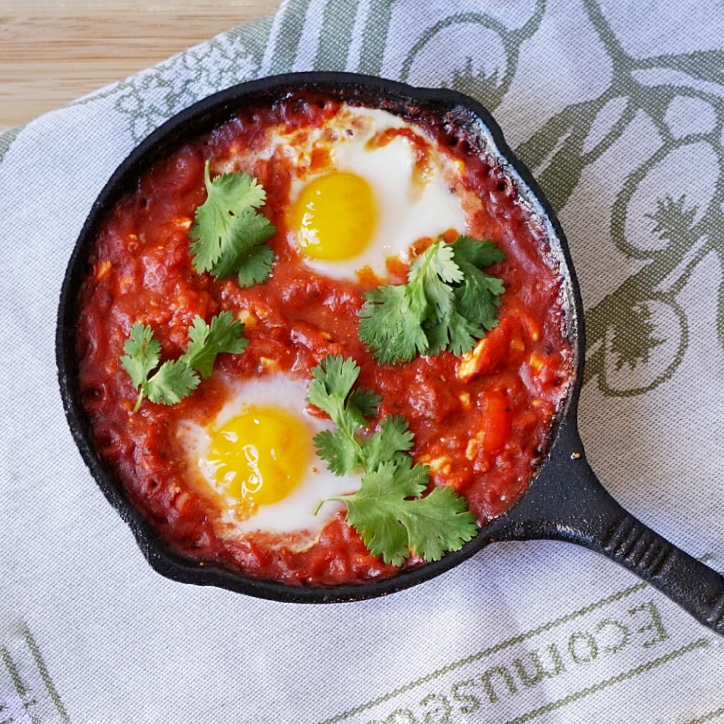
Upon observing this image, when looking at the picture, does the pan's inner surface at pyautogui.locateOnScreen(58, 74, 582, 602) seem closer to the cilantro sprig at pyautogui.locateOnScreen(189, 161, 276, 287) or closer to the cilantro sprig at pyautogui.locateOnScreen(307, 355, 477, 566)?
the cilantro sprig at pyautogui.locateOnScreen(307, 355, 477, 566)

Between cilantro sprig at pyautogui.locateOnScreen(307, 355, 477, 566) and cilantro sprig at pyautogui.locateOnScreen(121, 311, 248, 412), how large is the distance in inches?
12.1

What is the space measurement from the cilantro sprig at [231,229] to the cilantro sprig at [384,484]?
0.42 metres

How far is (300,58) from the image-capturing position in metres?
3.41

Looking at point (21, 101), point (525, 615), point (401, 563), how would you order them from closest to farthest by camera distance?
point (401, 563) < point (525, 615) < point (21, 101)

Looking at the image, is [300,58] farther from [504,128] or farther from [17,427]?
[17,427]

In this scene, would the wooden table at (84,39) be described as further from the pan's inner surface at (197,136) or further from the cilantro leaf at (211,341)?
the cilantro leaf at (211,341)

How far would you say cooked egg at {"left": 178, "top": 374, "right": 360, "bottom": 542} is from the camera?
2.95 meters

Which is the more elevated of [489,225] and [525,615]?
[489,225]

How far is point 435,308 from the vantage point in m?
2.94

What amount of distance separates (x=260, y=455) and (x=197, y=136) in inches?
41.3

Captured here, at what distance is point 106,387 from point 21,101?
1293 mm

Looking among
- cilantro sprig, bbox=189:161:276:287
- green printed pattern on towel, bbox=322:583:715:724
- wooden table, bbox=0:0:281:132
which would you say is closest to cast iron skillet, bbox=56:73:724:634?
cilantro sprig, bbox=189:161:276:287

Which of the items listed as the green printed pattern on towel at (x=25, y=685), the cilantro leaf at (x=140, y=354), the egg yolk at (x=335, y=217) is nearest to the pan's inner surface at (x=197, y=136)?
the cilantro leaf at (x=140, y=354)

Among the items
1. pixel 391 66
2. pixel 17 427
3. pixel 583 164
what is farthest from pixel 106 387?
pixel 583 164
